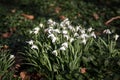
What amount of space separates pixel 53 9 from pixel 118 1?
2.12 metres

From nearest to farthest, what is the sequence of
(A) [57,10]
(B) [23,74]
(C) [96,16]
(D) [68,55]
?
(D) [68,55], (B) [23,74], (C) [96,16], (A) [57,10]

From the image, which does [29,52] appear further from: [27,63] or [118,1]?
[118,1]

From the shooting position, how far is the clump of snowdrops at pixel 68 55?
496 cm

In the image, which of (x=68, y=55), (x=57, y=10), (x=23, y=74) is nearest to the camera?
(x=68, y=55)

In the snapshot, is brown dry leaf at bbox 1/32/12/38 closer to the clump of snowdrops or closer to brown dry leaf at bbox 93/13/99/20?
the clump of snowdrops

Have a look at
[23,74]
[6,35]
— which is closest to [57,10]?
[6,35]

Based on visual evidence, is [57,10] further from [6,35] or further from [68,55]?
[68,55]

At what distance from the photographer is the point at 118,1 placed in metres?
9.77

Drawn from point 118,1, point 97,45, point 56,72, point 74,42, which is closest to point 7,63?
point 56,72

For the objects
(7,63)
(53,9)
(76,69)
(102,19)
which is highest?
(53,9)

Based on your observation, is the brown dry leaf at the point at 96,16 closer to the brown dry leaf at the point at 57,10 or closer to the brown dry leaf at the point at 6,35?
the brown dry leaf at the point at 57,10

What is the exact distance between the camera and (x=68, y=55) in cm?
505

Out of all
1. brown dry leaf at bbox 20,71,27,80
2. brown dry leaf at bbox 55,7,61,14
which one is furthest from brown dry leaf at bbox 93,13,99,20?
brown dry leaf at bbox 20,71,27,80

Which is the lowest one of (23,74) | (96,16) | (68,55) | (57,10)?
(23,74)
